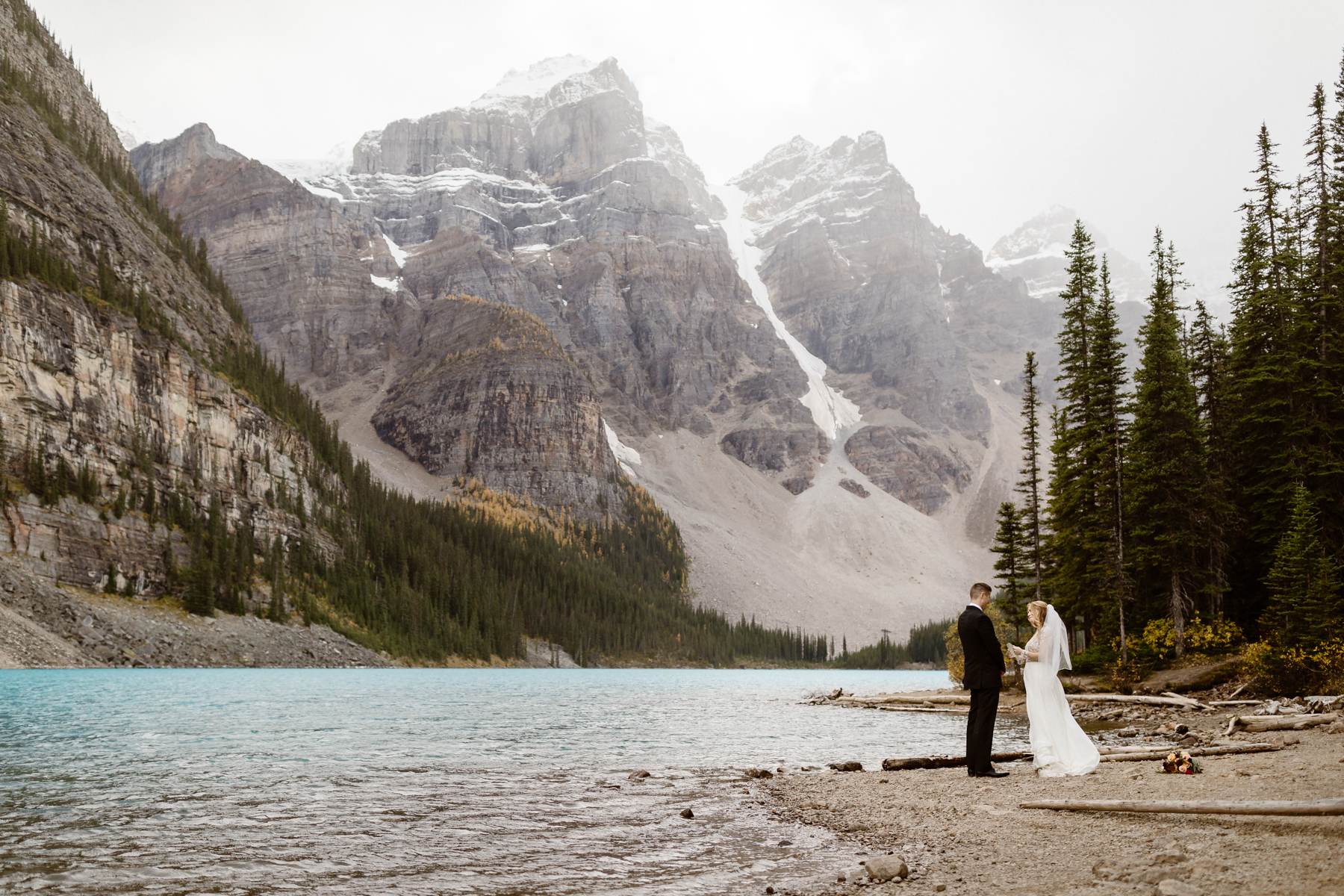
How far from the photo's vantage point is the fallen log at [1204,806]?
11062mm

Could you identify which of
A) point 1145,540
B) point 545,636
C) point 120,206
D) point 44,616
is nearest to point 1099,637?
point 1145,540

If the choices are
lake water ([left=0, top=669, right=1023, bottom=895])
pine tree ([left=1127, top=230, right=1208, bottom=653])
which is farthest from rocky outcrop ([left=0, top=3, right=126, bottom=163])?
pine tree ([left=1127, top=230, right=1208, bottom=653])

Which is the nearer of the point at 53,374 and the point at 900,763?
the point at 900,763

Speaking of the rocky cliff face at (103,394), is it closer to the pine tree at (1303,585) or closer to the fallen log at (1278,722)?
the fallen log at (1278,722)

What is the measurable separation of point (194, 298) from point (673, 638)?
348 ft

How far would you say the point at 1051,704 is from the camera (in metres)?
17.8

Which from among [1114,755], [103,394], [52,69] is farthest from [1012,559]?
[52,69]

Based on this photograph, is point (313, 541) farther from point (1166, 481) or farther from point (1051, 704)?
point (1051, 704)

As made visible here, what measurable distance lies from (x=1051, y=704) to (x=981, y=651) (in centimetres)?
168

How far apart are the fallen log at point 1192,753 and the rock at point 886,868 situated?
32.4 feet

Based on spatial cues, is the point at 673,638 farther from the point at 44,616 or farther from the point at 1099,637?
the point at 1099,637

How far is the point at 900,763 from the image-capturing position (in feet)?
70.6

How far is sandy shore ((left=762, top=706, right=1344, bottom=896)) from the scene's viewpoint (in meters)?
9.56

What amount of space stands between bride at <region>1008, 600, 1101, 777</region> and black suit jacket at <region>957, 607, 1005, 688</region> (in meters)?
0.35
